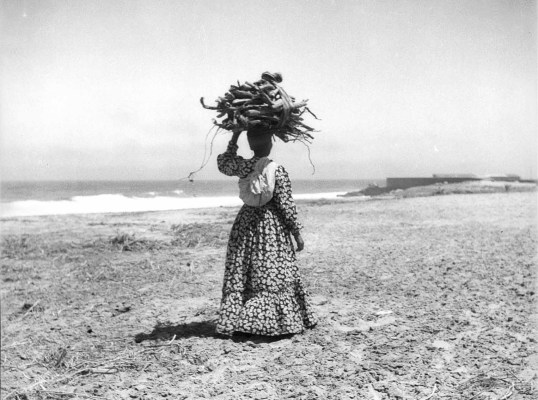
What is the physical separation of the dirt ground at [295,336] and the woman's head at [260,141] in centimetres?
165

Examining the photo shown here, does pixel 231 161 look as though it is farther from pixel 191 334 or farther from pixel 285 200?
pixel 191 334

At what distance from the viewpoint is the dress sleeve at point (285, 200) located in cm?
396

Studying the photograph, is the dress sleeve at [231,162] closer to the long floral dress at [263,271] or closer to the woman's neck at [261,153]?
the long floral dress at [263,271]

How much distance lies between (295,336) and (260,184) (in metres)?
1.35

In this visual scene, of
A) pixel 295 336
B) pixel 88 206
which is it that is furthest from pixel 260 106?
pixel 88 206

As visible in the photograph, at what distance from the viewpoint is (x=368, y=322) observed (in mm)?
4348

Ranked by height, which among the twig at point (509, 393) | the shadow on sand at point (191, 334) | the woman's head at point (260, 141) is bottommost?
the twig at point (509, 393)

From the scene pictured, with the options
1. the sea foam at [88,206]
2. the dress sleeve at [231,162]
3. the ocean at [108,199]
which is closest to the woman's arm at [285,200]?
the dress sleeve at [231,162]

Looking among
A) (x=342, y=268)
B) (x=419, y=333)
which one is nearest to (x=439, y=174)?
(x=342, y=268)

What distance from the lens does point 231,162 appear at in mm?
4031

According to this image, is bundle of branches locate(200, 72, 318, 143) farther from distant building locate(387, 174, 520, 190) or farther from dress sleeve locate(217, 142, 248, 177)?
distant building locate(387, 174, 520, 190)

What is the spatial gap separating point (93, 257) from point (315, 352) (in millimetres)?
5638

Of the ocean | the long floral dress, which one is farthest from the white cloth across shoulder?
the ocean

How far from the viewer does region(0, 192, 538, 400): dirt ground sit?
10.4 ft
